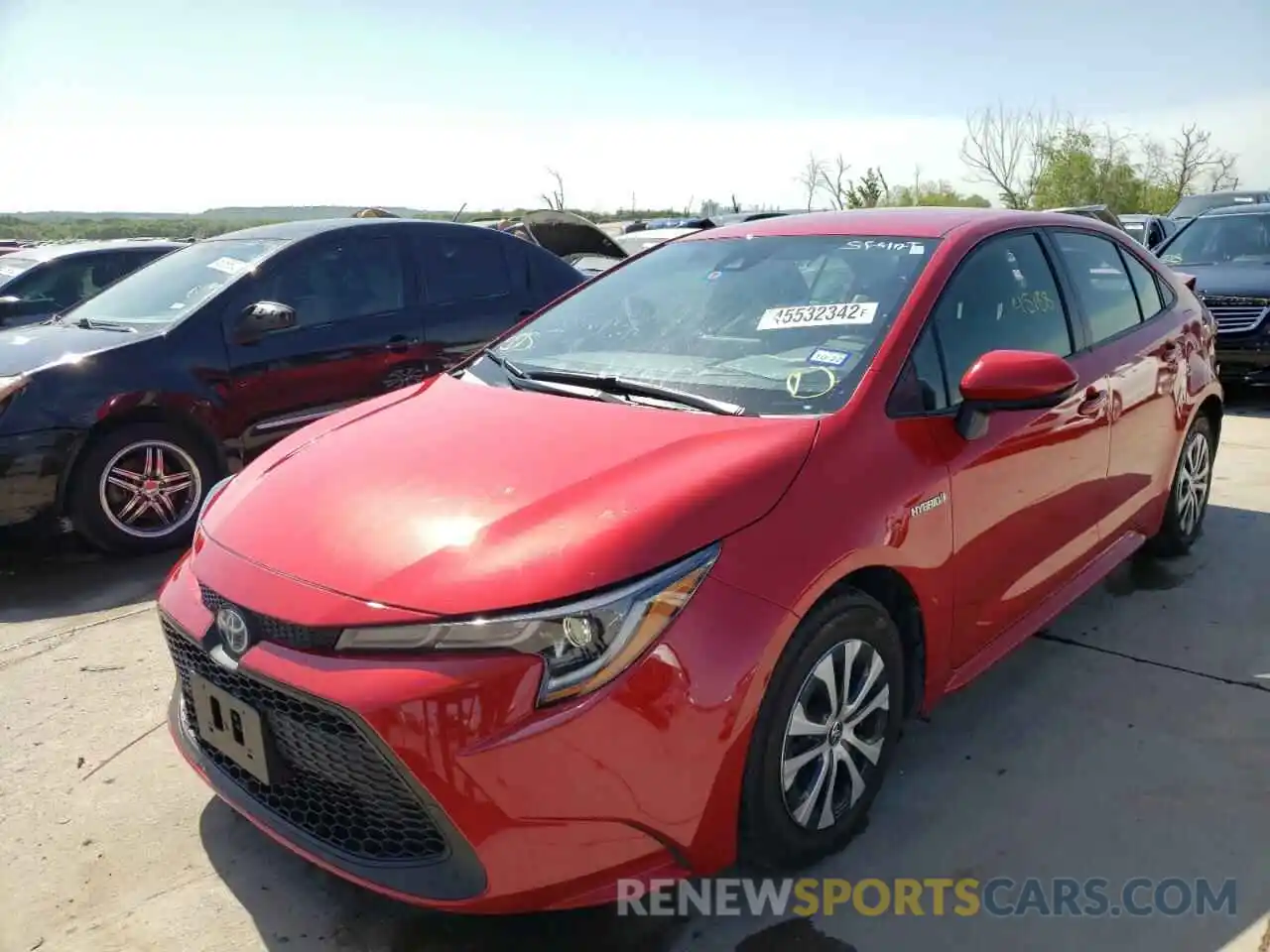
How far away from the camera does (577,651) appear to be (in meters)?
1.84

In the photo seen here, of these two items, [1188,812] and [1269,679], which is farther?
[1269,679]

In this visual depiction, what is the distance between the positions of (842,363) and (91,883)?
231 centimetres

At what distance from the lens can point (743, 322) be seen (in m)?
2.94

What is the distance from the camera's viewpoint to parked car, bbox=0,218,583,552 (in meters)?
4.43

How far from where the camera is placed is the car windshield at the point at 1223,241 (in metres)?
8.76

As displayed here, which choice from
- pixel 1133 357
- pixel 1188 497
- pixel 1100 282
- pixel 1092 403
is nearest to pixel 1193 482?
pixel 1188 497

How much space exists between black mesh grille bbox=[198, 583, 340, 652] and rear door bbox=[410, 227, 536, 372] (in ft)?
12.1

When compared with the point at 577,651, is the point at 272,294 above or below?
above

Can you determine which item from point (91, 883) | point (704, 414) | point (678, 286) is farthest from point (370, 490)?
point (678, 286)

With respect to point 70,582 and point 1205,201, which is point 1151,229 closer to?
point 1205,201

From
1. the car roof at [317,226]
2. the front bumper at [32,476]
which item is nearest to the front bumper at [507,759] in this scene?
the front bumper at [32,476]

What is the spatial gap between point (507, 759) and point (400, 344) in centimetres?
408

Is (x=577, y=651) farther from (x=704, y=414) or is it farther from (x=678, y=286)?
(x=678, y=286)

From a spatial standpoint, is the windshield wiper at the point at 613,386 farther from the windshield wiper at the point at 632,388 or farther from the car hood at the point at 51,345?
the car hood at the point at 51,345
